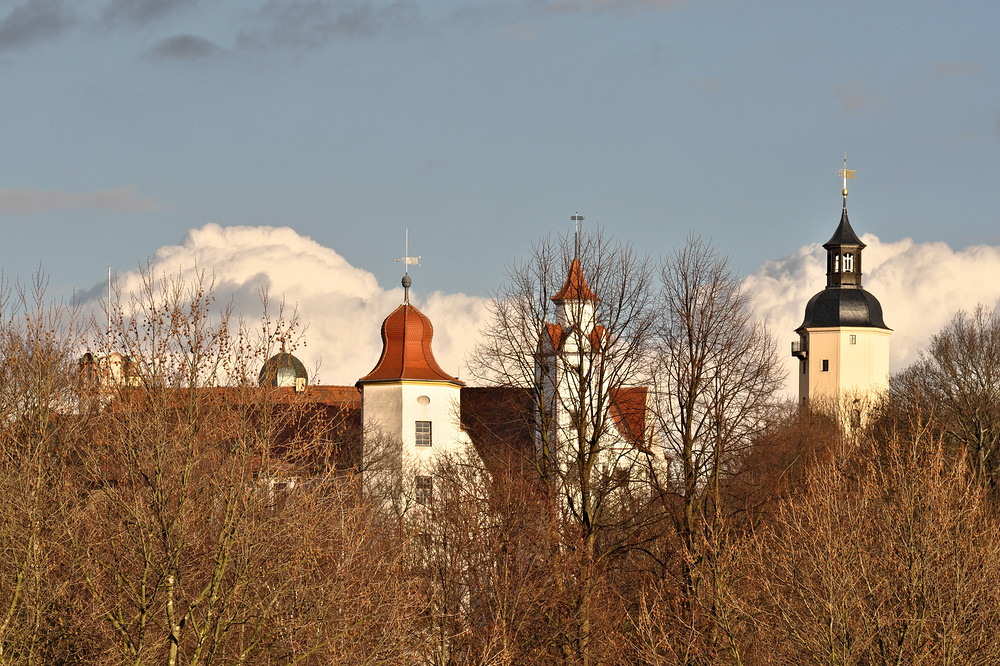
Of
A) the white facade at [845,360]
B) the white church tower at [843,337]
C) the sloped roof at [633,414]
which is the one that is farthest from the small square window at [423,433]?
the white facade at [845,360]

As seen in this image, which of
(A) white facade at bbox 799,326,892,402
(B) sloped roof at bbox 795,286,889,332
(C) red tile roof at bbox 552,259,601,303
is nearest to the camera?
(C) red tile roof at bbox 552,259,601,303

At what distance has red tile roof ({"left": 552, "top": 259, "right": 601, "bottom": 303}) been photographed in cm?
3988

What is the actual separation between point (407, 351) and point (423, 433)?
3.86 meters

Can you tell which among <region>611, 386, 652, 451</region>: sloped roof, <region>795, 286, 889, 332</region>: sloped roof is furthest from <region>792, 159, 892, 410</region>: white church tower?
<region>611, 386, 652, 451</region>: sloped roof

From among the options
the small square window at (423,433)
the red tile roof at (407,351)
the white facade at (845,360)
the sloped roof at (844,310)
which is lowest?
the small square window at (423,433)

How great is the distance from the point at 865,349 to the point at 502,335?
191 ft

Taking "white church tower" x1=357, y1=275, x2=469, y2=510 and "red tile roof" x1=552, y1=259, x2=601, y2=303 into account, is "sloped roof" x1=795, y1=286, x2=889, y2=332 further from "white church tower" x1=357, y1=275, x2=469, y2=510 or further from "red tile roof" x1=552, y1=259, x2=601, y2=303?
"red tile roof" x1=552, y1=259, x2=601, y2=303

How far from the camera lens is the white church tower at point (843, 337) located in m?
93.3

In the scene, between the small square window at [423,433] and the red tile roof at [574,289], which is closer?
the red tile roof at [574,289]

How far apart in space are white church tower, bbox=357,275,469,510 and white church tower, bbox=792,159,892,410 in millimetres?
40095

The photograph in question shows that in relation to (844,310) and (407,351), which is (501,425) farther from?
(844,310)

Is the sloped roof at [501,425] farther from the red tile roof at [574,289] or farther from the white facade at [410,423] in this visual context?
the red tile roof at [574,289]

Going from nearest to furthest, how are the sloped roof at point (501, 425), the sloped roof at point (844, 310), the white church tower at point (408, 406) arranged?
the sloped roof at point (501, 425) → the white church tower at point (408, 406) → the sloped roof at point (844, 310)

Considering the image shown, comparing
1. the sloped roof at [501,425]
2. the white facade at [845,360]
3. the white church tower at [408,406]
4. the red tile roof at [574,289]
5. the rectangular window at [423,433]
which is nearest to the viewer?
the red tile roof at [574,289]
